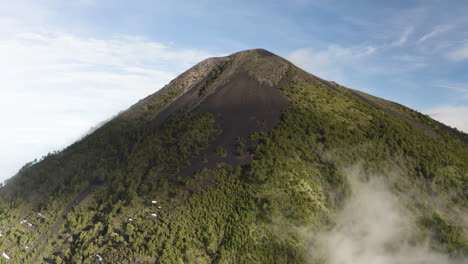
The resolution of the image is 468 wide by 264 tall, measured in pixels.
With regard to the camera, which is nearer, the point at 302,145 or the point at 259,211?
the point at 259,211

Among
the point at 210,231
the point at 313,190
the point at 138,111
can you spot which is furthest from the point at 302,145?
the point at 138,111

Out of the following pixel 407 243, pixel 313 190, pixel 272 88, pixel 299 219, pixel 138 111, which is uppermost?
pixel 272 88

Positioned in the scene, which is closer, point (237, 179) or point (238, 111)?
point (237, 179)

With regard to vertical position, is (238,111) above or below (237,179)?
above

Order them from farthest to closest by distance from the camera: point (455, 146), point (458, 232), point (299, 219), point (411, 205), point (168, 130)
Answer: point (455, 146) < point (168, 130) < point (411, 205) < point (458, 232) < point (299, 219)

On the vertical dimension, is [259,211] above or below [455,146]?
below

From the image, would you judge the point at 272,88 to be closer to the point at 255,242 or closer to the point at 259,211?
the point at 259,211

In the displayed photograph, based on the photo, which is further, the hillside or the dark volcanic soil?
the dark volcanic soil

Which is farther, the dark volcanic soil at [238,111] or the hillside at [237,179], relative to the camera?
the dark volcanic soil at [238,111]
